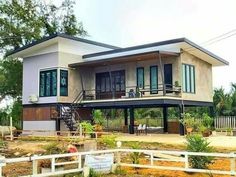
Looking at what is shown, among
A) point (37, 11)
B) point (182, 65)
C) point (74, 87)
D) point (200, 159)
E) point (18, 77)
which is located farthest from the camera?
point (37, 11)

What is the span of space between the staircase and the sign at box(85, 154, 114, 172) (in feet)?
45.9

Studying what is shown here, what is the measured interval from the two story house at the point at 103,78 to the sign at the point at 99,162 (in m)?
11.4

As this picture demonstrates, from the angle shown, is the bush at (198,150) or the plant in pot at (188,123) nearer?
the bush at (198,150)

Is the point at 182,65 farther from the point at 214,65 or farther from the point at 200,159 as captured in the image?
the point at 200,159

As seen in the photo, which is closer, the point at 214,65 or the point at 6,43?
the point at 214,65

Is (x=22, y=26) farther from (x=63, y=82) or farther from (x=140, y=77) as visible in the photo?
(x=140, y=77)

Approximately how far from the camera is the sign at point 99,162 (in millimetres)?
10367

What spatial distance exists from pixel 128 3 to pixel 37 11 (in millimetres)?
17401

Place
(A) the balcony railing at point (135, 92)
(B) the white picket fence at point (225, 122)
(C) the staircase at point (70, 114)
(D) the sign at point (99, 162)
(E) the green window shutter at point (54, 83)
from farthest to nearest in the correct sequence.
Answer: (B) the white picket fence at point (225, 122) < (E) the green window shutter at point (54, 83) < (C) the staircase at point (70, 114) < (A) the balcony railing at point (135, 92) < (D) the sign at point (99, 162)

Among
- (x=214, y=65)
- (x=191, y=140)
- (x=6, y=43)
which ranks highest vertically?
(x=6, y=43)

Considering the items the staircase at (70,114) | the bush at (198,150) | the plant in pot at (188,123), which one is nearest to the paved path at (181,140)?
the plant in pot at (188,123)

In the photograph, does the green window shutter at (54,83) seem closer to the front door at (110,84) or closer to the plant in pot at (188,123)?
the front door at (110,84)

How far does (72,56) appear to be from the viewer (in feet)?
89.6

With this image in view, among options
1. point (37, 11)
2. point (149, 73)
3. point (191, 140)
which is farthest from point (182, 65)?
point (37, 11)
